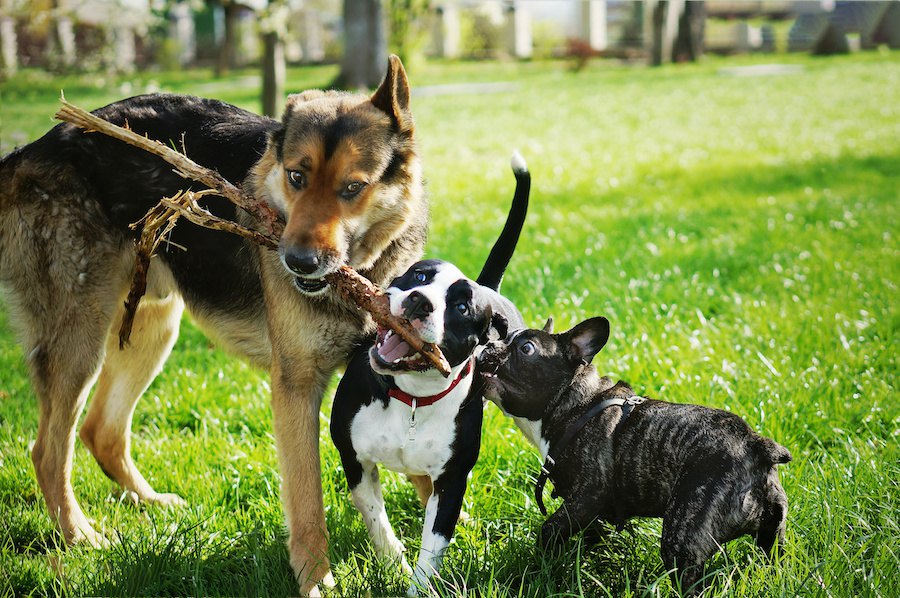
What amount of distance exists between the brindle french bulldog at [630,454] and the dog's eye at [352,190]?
2.76 ft

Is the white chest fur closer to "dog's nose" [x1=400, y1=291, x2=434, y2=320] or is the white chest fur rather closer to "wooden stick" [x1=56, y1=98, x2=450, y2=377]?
"wooden stick" [x1=56, y1=98, x2=450, y2=377]

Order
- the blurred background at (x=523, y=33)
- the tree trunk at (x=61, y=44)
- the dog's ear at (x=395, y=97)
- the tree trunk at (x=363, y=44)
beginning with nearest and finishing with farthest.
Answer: the dog's ear at (x=395, y=97), the tree trunk at (x=61, y=44), the tree trunk at (x=363, y=44), the blurred background at (x=523, y=33)

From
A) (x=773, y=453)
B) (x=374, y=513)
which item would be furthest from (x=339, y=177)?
(x=773, y=453)

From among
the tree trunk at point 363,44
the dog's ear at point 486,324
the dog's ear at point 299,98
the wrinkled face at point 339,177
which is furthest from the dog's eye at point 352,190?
the tree trunk at point 363,44

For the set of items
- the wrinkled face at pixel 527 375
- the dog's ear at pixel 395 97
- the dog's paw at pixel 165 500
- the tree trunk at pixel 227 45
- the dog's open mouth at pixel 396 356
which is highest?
the tree trunk at pixel 227 45

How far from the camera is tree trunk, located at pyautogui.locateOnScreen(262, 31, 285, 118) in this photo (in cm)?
1094

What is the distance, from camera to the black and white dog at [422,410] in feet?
10.1

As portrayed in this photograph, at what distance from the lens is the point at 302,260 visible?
3037 millimetres

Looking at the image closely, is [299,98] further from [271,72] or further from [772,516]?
[271,72]

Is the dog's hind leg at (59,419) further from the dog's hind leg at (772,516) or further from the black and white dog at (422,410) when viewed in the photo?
the dog's hind leg at (772,516)

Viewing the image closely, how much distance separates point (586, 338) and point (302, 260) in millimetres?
1193

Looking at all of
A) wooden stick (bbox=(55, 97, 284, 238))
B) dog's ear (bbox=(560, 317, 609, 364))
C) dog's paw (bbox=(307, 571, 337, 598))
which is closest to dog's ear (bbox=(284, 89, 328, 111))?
wooden stick (bbox=(55, 97, 284, 238))

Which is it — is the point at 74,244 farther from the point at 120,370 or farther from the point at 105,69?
the point at 105,69

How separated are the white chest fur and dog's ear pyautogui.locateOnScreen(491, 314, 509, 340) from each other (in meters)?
0.32
